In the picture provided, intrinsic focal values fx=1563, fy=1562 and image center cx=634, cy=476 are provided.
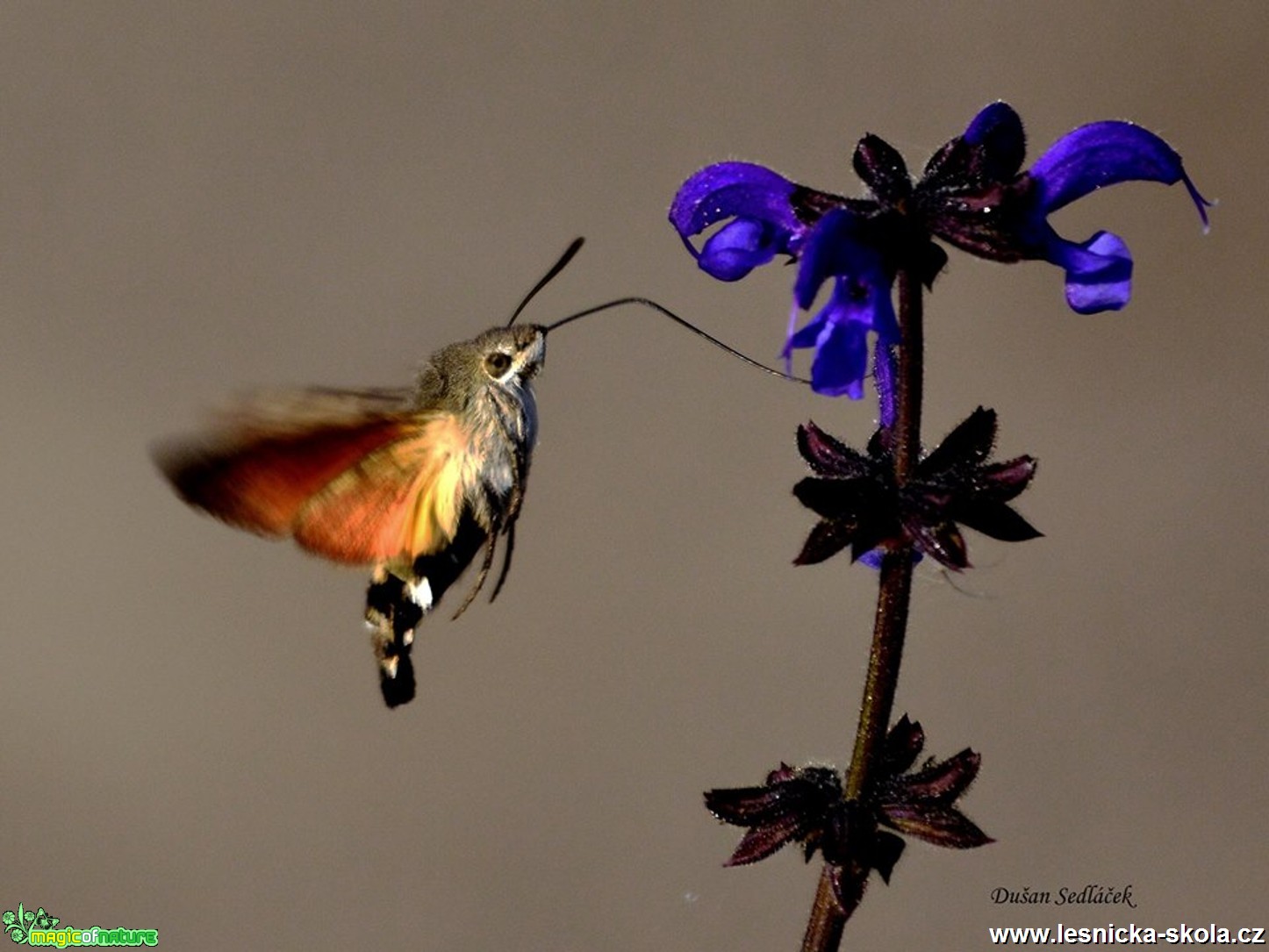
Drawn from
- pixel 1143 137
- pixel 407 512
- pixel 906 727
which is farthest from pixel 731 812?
pixel 1143 137

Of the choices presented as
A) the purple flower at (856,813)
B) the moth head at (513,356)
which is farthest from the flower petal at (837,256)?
the moth head at (513,356)

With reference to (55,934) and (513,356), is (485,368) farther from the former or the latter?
(55,934)

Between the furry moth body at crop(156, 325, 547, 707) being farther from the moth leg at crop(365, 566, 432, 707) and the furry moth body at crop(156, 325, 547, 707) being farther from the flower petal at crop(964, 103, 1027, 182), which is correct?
the flower petal at crop(964, 103, 1027, 182)

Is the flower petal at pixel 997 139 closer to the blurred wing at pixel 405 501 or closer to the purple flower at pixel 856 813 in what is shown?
the purple flower at pixel 856 813

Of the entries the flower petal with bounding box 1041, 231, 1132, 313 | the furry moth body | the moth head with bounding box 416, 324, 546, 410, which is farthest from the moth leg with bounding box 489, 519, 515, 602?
the flower petal with bounding box 1041, 231, 1132, 313

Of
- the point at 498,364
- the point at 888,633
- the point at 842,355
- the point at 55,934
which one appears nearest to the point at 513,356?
the point at 498,364

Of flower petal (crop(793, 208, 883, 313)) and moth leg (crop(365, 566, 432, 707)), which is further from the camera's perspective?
moth leg (crop(365, 566, 432, 707))
